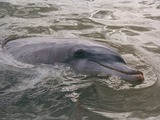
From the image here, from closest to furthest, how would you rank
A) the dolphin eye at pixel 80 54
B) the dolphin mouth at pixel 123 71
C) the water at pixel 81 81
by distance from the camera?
the water at pixel 81 81
the dolphin mouth at pixel 123 71
the dolphin eye at pixel 80 54

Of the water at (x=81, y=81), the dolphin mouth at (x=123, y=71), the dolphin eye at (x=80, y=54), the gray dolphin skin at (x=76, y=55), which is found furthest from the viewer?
the dolphin eye at (x=80, y=54)

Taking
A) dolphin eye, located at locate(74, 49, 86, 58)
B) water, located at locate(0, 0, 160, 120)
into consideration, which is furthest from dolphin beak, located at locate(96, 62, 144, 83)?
dolphin eye, located at locate(74, 49, 86, 58)

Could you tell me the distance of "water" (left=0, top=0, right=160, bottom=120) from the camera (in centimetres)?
371

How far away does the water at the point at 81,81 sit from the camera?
371cm

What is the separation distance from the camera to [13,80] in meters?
4.36

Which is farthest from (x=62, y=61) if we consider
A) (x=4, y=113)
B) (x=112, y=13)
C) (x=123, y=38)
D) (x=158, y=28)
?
(x=112, y=13)

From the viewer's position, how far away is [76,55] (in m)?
4.51

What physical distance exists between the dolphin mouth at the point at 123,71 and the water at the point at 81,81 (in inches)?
5.3

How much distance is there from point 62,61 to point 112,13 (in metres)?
3.23

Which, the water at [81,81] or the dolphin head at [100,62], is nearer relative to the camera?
the water at [81,81]

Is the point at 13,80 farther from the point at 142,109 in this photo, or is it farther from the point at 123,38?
the point at 123,38

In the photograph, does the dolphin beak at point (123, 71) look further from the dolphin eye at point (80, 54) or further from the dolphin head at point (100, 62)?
the dolphin eye at point (80, 54)

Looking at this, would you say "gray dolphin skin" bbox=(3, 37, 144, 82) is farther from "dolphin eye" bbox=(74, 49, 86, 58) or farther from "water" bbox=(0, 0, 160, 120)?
"water" bbox=(0, 0, 160, 120)

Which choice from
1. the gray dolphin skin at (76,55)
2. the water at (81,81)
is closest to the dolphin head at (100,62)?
the gray dolphin skin at (76,55)
